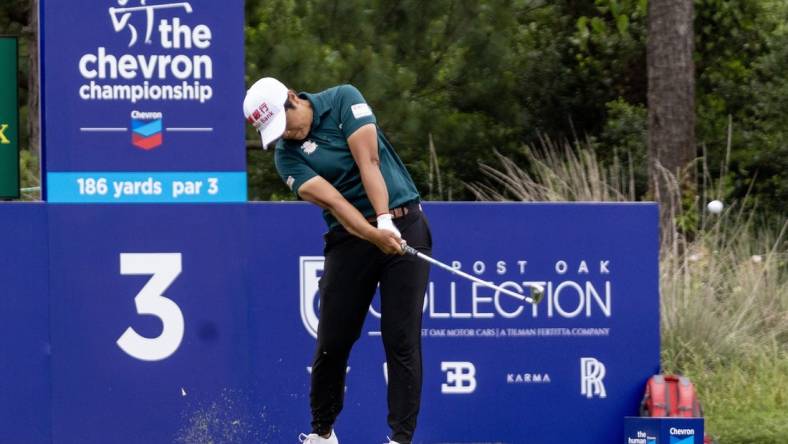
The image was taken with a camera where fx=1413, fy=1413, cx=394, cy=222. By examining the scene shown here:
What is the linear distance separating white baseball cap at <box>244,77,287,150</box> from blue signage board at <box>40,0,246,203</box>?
0.94m

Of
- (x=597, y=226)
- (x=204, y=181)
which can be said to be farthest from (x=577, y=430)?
(x=204, y=181)

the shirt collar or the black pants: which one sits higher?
the shirt collar

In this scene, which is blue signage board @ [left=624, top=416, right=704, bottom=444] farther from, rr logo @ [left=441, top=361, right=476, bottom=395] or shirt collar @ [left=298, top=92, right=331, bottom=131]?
shirt collar @ [left=298, top=92, right=331, bottom=131]

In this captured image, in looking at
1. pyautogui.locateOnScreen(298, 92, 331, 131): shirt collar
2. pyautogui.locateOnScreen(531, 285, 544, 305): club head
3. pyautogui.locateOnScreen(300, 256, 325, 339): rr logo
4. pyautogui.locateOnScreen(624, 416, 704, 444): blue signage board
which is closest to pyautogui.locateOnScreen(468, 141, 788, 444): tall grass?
pyautogui.locateOnScreen(624, 416, 704, 444): blue signage board

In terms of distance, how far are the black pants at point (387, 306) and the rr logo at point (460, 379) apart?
0.76 meters

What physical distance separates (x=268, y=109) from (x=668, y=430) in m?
2.45

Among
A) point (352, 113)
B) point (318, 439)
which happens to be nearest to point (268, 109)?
point (352, 113)

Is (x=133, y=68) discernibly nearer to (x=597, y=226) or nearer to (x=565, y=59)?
(x=597, y=226)

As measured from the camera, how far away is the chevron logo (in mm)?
6941

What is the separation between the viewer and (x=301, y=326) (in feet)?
22.8

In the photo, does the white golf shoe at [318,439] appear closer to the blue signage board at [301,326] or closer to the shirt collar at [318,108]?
the blue signage board at [301,326]

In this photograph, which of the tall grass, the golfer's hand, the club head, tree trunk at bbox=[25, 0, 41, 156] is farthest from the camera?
tree trunk at bbox=[25, 0, 41, 156]

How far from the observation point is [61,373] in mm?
6809

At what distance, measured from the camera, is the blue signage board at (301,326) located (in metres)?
6.85
